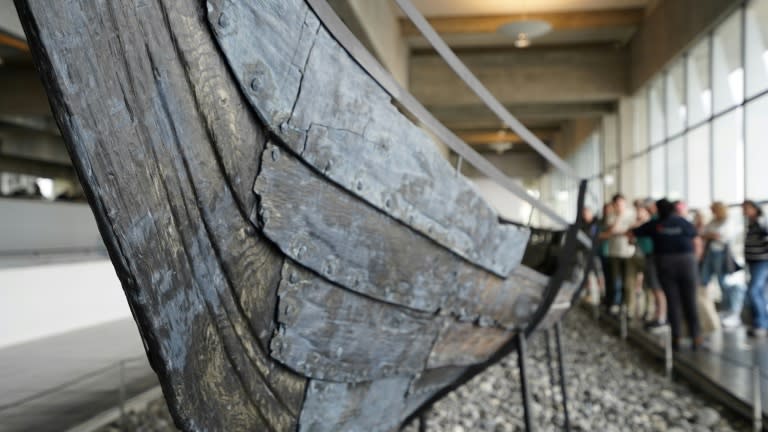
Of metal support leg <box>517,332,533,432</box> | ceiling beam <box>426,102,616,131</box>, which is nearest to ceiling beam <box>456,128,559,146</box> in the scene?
ceiling beam <box>426,102,616,131</box>

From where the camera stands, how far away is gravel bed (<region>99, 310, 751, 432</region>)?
4926 millimetres

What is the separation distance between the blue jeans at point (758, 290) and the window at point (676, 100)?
5.39 meters

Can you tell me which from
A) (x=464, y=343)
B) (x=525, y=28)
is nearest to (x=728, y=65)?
(x=525, y=28)

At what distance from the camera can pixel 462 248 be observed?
2242mm

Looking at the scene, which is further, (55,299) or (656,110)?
(656,110)

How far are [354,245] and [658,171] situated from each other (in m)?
13.6

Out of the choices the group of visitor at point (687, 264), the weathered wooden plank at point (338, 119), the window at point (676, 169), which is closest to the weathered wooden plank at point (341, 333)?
the weathered wooden plank at point (338, 119)

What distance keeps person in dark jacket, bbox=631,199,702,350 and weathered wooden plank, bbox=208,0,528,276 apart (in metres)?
5.10

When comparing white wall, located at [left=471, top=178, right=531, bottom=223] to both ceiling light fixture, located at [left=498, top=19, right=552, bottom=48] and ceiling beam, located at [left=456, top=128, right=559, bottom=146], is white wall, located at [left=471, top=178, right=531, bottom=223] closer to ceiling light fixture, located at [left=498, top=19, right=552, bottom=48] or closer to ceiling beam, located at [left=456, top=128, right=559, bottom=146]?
ceiling beam, located at [left=456, top=128, right=559, bottom=146]

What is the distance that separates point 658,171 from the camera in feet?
45.9

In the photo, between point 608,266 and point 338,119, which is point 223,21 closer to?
point 338,119

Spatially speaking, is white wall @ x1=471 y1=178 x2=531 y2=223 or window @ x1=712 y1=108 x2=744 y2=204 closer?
window @ x1=712 y1=108 x2=744 y2=204

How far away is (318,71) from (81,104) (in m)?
0.60

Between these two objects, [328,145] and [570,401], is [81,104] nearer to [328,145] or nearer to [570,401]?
[328,145]
